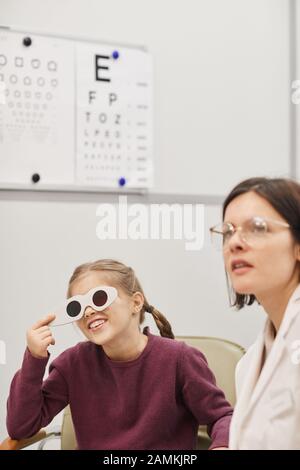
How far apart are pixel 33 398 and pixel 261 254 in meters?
0.40

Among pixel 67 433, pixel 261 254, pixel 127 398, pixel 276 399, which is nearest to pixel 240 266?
pixel 261 254

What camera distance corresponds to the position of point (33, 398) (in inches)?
35.7

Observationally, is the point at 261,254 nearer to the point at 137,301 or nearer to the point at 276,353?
the point at 276,353

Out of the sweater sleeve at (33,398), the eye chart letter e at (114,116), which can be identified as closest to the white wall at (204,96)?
the eye chart letter e at (114,116)

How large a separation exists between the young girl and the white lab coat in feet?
0.38

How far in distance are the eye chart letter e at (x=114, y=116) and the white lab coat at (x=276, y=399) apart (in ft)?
1.64

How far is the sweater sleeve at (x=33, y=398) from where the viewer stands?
0.90m

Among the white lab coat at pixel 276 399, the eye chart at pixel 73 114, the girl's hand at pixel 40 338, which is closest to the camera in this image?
the white lab coat at pixel 276 399

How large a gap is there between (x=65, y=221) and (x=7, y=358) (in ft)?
0.86

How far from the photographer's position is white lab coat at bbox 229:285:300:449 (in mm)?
751

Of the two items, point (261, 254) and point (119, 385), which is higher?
point (261, 254)

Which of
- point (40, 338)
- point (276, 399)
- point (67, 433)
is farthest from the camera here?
point (67, 433)

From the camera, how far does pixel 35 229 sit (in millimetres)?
1092

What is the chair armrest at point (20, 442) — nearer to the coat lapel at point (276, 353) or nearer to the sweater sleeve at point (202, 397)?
the sweater sleeve at point (202, 397)
